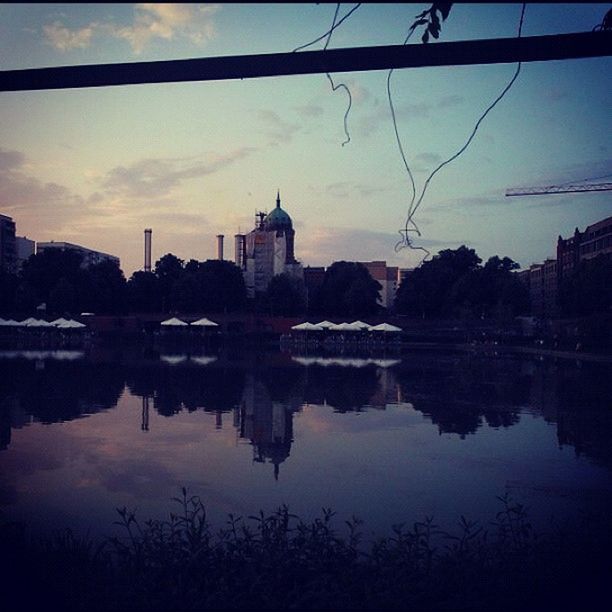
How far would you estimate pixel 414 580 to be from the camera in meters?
3.69

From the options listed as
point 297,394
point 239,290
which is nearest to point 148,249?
point 239,290

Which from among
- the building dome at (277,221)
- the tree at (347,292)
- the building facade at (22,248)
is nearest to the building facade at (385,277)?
the building dome at (277,221)

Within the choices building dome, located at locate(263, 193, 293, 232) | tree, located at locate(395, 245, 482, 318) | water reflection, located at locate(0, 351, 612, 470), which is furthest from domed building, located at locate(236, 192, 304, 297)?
water reflection, located at locate(0, 351, 612, 470)

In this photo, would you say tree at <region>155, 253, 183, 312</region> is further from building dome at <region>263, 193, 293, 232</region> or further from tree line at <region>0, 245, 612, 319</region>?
building dome at <region>263, 193, 293, 232</region>

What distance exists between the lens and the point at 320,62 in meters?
3.21

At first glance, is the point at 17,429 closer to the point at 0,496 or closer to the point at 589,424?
the point at 0,496

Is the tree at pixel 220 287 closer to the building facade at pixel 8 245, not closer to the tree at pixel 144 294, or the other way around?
the tree at pixel 144 294

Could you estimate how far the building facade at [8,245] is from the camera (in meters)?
81.8

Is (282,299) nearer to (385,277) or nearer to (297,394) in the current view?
(385,277)

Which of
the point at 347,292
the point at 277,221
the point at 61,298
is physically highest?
the point at 277,221

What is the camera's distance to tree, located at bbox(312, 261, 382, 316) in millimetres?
75875

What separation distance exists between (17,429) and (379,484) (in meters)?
7.32

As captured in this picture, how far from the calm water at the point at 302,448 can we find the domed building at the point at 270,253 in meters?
79.1

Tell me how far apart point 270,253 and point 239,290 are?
24.4 m
